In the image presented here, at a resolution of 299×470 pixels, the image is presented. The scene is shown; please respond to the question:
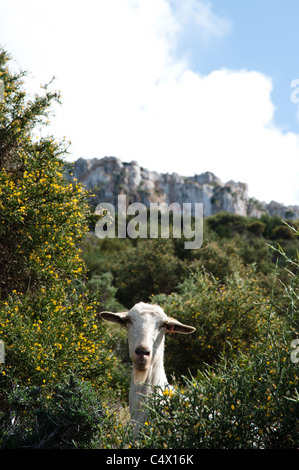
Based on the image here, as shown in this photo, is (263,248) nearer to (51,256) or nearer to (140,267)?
(140,267)

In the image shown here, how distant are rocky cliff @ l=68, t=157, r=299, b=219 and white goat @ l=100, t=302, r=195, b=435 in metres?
121

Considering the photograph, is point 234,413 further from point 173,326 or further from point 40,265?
point 40,265

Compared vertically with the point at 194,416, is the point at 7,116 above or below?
above

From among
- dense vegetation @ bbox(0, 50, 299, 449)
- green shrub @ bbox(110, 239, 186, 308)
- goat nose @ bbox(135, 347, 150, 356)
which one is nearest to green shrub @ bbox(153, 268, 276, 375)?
dense vegetation @ bbox(0, 50, 299, 449)

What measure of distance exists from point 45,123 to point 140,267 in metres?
17.1

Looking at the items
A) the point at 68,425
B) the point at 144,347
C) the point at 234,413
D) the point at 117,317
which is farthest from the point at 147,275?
the point at 234,413

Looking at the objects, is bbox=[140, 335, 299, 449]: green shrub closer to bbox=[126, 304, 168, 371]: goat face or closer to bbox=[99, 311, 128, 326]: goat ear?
bbox=[126, 304, 168, 371]: goat face

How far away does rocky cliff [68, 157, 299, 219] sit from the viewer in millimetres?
133125

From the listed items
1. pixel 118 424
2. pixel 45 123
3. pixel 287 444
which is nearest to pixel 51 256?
pixel 45 123

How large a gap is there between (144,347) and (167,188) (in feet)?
471

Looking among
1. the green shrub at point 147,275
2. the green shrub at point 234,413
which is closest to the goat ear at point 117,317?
the green shrub at point 234,413

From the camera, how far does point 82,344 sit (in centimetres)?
902

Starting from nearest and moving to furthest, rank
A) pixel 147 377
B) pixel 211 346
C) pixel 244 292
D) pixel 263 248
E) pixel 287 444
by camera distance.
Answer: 1. pixel 287 444
2. pixel 147 377
3. pixel 211 346
4. pixel 244 292
5. pixel 263 248

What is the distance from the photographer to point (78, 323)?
31.5ft
